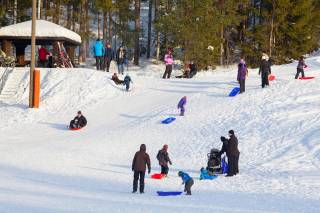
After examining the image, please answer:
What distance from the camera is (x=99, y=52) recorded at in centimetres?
3434

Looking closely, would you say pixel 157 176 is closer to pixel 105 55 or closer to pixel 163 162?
pixel 163 162

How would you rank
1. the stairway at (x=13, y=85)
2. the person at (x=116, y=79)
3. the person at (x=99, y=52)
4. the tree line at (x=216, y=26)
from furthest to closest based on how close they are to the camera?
the tree line at (x=216, y=26)
the person at (x=99, y=52)
the person at (x=116, y=79)
the stairway at (x=13, y=85)

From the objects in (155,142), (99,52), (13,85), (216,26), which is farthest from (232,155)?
(216,26)

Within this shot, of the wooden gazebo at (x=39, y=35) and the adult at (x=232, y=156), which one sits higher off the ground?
the wooden gazebo at (x=39, y=35)

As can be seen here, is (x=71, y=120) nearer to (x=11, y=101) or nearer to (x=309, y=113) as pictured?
(x=11, y=101)

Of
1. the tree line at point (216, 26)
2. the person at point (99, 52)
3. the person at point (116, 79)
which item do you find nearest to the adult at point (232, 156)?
the person at point (116, 79)

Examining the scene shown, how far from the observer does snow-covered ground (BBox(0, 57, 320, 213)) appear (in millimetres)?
14211

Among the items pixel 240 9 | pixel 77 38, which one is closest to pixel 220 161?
pixel 77 38

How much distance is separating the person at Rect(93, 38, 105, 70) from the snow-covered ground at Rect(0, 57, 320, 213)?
8.02ft

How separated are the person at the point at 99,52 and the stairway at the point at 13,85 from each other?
4477mm

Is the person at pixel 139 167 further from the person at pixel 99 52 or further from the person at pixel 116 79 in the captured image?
the person at pixel 99 52

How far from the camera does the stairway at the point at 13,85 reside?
30834 mm

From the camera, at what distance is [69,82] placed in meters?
31.1

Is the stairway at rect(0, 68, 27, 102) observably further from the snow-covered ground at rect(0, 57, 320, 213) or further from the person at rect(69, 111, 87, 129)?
the person at rect(69, 111, 87, 129)
